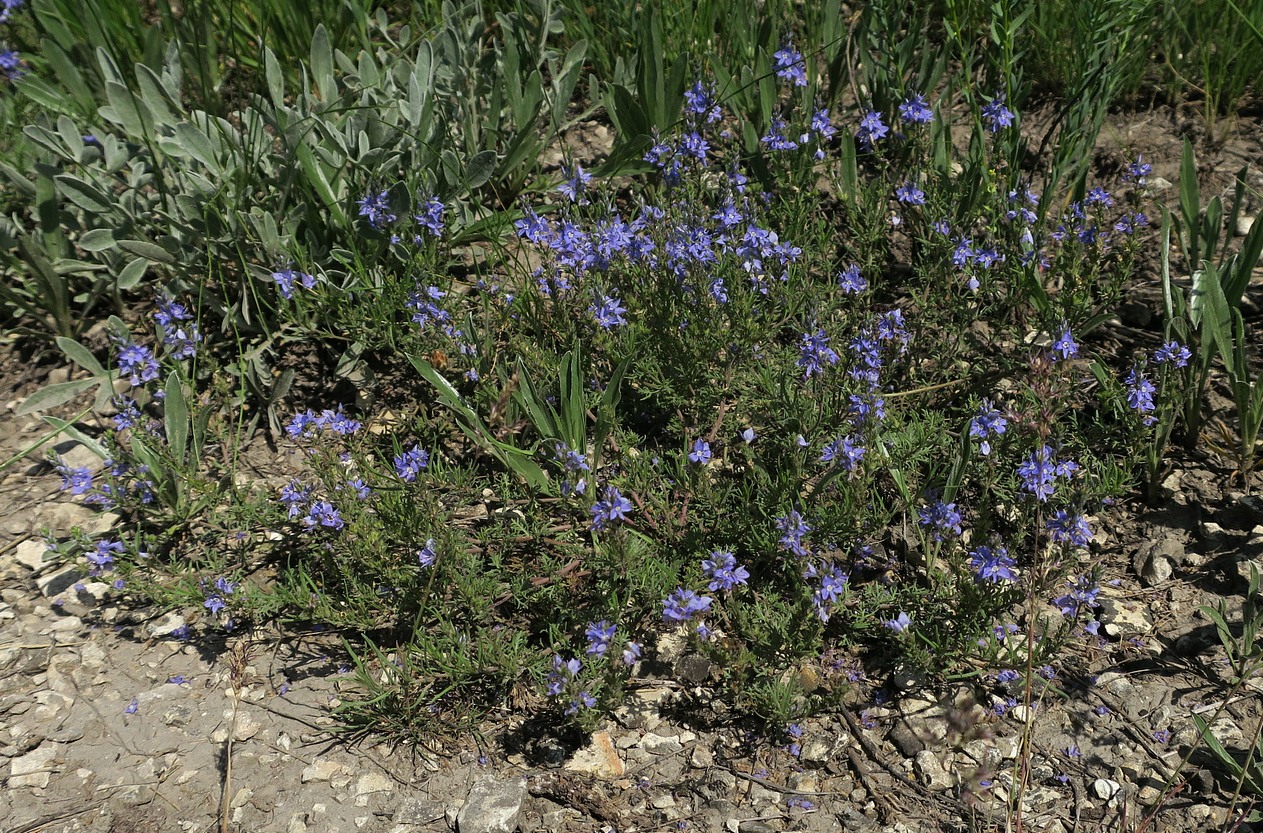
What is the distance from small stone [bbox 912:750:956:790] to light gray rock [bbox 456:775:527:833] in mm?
1082

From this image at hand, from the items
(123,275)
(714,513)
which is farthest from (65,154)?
(714,513)

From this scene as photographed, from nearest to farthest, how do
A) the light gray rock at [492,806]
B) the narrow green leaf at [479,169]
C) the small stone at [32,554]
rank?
the light gray rock at [492,806], the small stone at [32,554], the narrow green leaf at [479,169]

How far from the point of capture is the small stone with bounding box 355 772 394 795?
273cm

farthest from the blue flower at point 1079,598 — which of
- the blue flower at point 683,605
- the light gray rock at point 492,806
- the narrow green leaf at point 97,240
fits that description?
the narrow green leaf at point 97,240

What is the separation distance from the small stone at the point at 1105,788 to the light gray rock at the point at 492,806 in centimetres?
153

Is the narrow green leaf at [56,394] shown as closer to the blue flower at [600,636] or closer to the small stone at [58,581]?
the small stone at [58,581]

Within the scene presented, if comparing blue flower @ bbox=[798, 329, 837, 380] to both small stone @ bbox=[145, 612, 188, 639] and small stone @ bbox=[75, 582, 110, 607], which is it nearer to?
small stone @ bbox=[145, 612, 188, 639]

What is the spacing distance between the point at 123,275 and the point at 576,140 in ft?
7.00

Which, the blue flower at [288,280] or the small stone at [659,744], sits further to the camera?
the blue flower at [288,280]

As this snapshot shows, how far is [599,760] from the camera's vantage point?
110 inches

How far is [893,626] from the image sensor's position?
2.78 metres

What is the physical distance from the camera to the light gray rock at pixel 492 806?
260cm

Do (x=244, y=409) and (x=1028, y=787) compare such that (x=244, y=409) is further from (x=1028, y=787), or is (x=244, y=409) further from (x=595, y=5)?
(x=1028, y=787)

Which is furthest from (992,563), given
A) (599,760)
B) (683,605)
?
(599,760)
